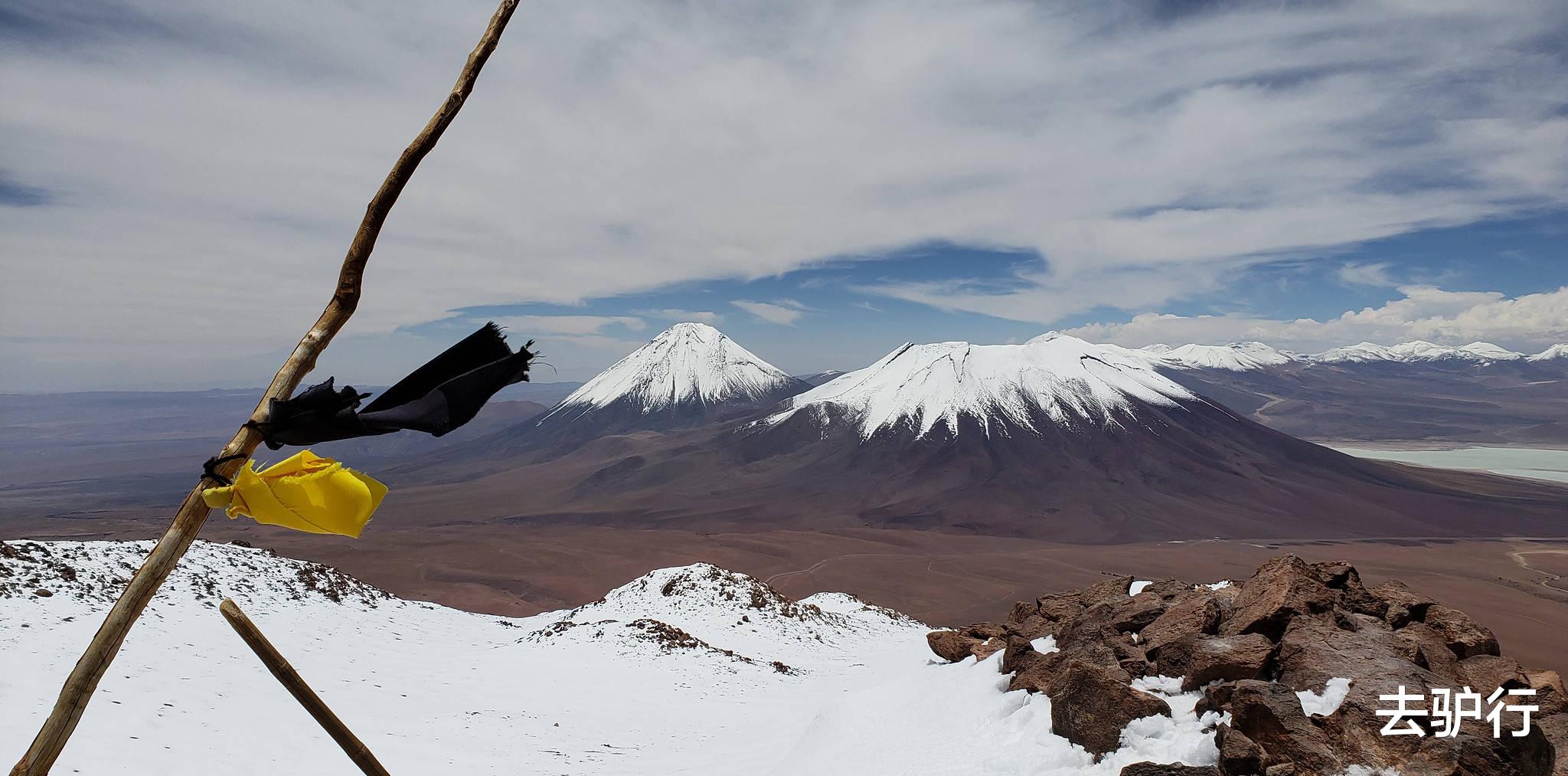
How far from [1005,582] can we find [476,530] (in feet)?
154

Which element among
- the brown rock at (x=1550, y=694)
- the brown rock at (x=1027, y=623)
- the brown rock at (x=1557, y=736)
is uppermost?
the brown rock at (x=1550, y=694)

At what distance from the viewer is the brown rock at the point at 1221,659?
627 cm

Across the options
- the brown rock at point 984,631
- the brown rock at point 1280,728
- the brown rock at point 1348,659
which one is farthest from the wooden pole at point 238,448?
the brown rock at point 984,631

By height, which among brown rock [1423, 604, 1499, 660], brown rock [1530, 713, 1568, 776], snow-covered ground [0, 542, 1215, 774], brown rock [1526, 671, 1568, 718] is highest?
brown rock [1423, 604, 1499, 660]

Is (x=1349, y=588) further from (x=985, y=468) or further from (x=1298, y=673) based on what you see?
(x=985, y=468)

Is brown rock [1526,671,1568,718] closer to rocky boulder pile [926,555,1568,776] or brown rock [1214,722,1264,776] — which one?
rocky boulder pile [926,555,1568,776]

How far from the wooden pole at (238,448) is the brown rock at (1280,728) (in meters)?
6.54

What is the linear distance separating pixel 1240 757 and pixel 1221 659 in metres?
1.58

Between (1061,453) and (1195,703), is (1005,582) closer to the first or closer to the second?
(1195,703)

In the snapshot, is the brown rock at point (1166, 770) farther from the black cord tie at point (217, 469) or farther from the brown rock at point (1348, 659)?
the black cord tie at point (217, 469)

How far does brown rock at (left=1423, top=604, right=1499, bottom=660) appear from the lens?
6512mm

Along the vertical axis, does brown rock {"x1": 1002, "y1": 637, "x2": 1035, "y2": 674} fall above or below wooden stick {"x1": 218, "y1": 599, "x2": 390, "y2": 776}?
below

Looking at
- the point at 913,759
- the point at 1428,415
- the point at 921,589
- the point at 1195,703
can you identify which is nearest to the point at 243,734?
the point at 913,759

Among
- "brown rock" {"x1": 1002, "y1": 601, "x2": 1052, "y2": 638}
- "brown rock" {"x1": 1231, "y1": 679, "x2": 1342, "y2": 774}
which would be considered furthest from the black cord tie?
"brown rock" {"x1": 1002, "y1": 601, "x2": 1052, "y2": 638}
